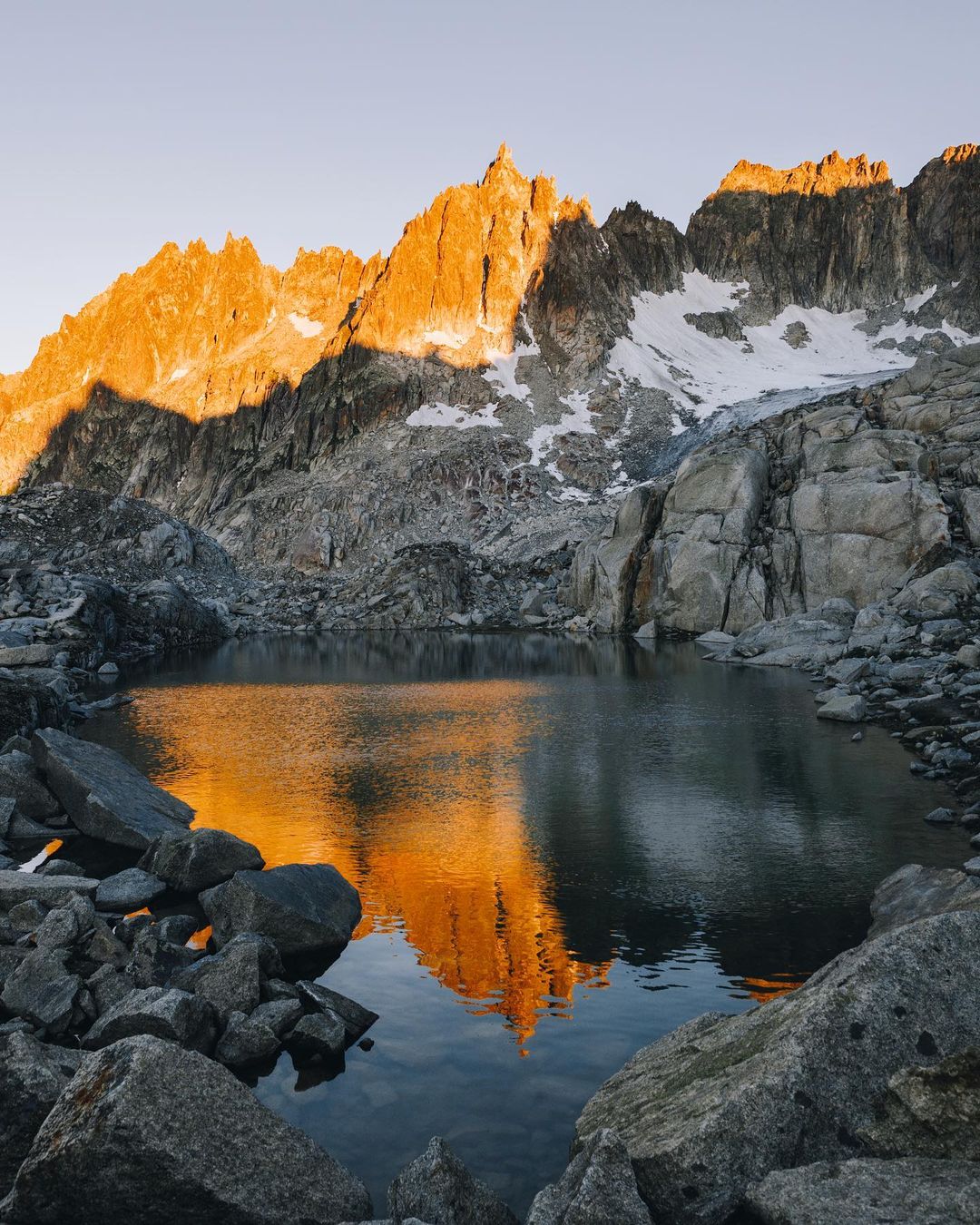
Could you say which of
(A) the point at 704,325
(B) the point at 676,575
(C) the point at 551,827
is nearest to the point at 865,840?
(C) the point at 551,827

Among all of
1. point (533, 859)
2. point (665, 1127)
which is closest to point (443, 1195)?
point (665, 1127)

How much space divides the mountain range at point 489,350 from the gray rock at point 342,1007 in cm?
9115

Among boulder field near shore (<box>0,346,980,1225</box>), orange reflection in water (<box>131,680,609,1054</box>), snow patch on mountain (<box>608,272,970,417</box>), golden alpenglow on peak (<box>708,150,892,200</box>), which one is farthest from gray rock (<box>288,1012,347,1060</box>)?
golden alpenglow on peak (<box>708,150,892,200</box>)

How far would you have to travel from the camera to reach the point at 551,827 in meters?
21.2

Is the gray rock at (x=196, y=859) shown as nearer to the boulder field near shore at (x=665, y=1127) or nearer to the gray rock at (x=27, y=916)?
the gray rock at (x=27, y=916)

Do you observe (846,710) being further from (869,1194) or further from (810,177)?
(810,177)

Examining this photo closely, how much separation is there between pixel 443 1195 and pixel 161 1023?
474 centimetres

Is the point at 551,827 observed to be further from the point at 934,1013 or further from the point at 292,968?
the point at 934,1013

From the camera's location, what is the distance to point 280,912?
14.5 m

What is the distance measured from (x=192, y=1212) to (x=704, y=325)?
6953 inches

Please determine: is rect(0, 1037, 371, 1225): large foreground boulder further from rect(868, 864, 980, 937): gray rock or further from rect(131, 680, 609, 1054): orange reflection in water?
rect(868, 864, 980, 937): gray rock

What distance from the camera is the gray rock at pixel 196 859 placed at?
17.2 m

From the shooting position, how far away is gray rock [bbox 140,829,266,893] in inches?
675

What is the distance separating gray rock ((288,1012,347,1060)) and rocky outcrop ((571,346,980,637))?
56643 mm
